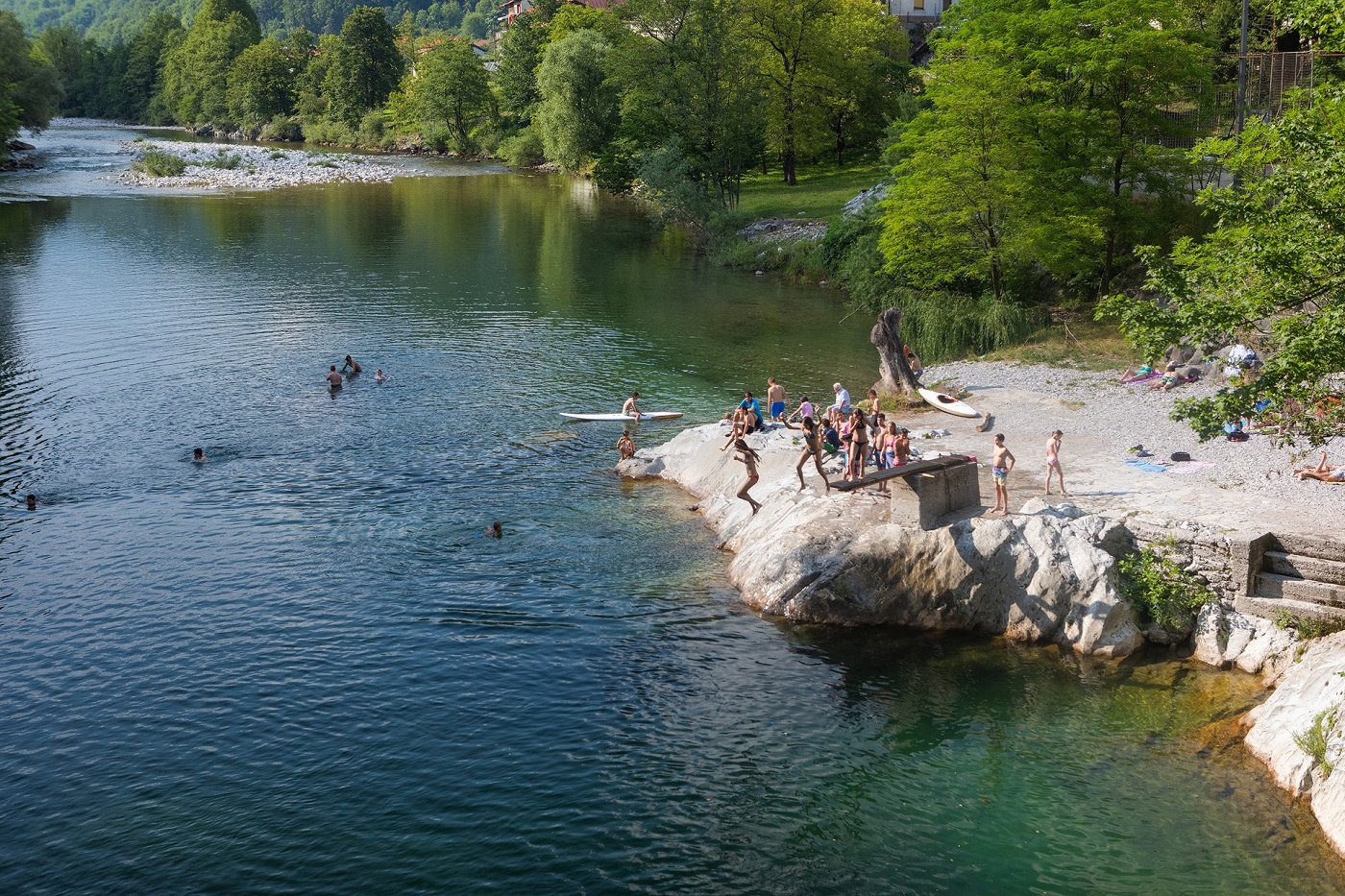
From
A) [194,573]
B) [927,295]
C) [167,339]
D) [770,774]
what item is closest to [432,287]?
[167,339]

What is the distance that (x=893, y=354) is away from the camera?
122 ft

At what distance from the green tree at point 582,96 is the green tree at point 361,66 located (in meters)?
64.3

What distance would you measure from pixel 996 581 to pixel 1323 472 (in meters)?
8.23

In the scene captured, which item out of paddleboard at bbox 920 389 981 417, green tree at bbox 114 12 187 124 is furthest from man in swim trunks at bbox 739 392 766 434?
green tree at bbox 114 12 187 124

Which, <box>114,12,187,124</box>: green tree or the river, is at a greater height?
<box>114,12,187,124</box>: green tree

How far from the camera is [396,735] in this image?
20156mm

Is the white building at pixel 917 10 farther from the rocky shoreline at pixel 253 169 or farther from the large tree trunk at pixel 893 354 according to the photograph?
the large tree trunk at pixel 893 354

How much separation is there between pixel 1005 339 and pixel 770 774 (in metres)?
28.1

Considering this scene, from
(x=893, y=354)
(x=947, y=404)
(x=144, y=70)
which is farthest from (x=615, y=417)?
(x=144, y=70)

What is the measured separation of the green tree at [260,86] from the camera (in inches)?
6398

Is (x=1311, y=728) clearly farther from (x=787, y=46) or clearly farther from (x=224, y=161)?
(x=224, y=161)

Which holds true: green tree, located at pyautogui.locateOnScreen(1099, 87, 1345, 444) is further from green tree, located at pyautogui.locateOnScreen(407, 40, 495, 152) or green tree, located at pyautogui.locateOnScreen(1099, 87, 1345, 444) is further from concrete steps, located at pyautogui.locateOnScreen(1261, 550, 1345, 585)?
green tree, located at pyautogui.locateOnScreen(407, 40, 495, 152)

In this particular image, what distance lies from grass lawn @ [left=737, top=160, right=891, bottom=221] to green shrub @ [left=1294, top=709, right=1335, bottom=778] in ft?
176

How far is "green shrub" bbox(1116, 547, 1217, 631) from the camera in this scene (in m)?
22.5
